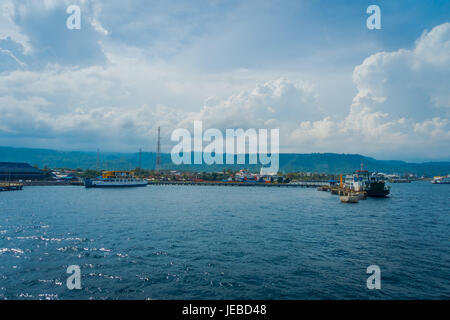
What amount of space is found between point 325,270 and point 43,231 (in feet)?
120

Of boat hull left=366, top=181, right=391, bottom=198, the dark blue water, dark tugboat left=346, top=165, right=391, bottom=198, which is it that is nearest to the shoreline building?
the dark blue water

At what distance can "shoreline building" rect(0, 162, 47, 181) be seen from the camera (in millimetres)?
164625

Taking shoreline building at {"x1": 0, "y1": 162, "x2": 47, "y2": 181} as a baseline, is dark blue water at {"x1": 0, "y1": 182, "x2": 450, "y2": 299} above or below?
below

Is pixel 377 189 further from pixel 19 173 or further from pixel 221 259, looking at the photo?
pixel 19 173

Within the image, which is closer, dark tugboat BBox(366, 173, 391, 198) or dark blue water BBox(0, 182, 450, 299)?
dark blue water BBox(0, 182, 450, 299)

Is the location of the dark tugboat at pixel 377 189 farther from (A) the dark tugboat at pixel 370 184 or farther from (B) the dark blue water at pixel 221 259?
(B) the dark blue water at pixel 221 259

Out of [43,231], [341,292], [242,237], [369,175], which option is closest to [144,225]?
[43,231]

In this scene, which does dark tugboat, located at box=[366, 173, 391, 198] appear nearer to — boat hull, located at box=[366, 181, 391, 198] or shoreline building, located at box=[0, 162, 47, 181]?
boat hull, located at box=[366, 181, 391, 198]

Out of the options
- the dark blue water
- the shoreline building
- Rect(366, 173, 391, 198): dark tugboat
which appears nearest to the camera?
the dark blue water

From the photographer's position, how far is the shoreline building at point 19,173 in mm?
164625

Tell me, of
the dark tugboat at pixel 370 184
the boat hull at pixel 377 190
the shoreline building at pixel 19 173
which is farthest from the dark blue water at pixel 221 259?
the shoreline building at pixel 19 173

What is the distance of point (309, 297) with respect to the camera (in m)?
17.4

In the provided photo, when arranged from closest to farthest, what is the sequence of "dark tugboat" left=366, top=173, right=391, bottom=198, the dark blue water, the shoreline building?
1. the dark blue water
2. "dark tugboat" left=366, top=173, right=391, bottom=198
3. the shoreline building
